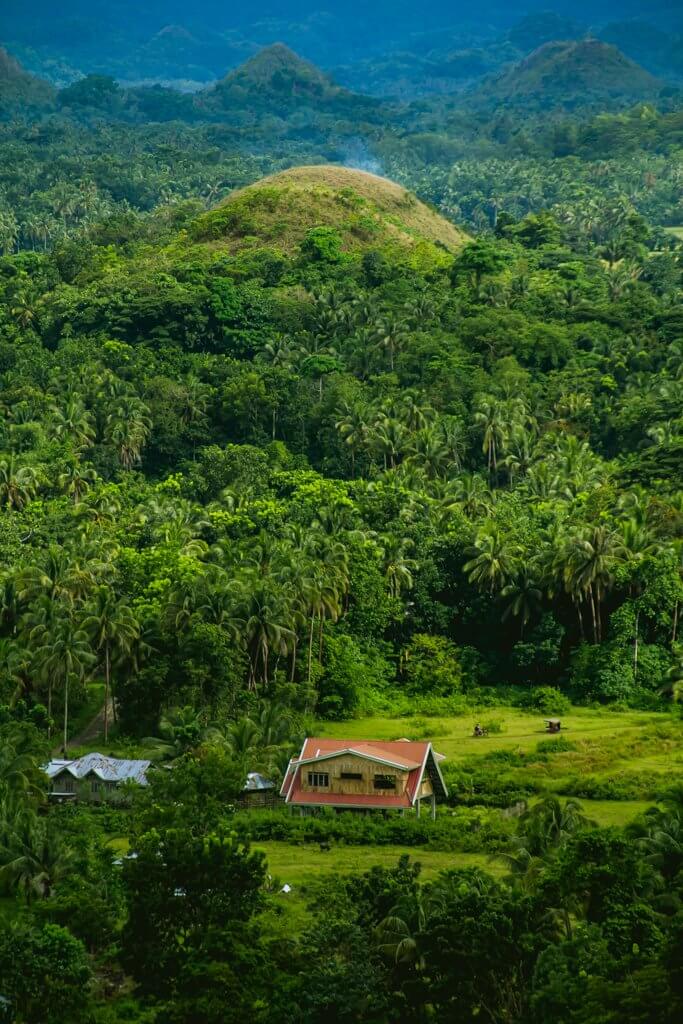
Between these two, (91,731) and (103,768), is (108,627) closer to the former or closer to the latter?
(91,731)

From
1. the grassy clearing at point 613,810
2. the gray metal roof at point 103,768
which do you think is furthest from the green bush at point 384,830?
the gray metal roof at point 103,768

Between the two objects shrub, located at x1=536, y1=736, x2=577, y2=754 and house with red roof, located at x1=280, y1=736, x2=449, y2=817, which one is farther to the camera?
shrub, located at x1=536, y1=736, x2=577, y2=754

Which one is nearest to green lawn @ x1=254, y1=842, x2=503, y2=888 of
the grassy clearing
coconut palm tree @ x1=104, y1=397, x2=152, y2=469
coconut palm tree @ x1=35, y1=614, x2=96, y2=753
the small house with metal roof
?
the grassy clearing

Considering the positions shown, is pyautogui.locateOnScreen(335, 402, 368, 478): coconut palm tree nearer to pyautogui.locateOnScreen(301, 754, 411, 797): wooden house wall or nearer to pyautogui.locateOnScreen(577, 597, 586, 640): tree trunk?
pyautogui.locateOnScreen(577, 597, 586, 640): tree trunk

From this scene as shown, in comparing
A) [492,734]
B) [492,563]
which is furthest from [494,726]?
[492,563]

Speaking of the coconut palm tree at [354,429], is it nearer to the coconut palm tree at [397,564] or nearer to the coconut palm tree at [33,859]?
the coconut palm tree at [397,564]

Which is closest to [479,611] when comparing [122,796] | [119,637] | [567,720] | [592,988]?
[567,720]
